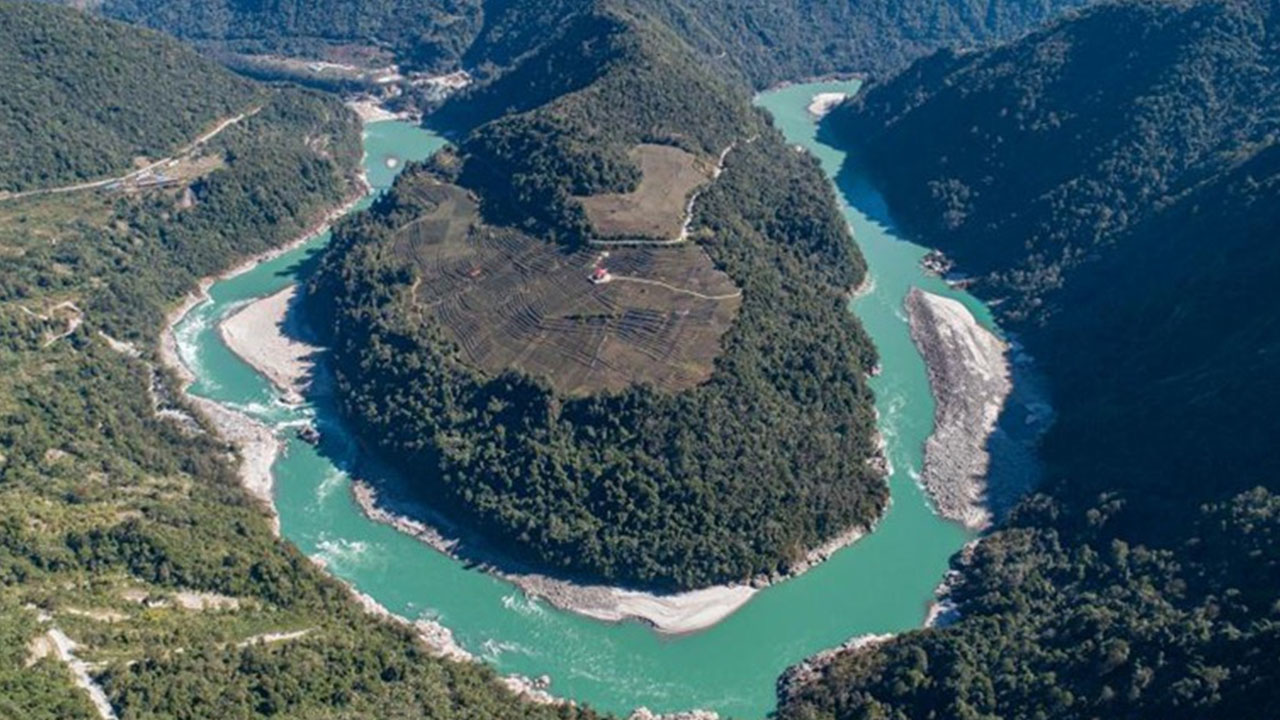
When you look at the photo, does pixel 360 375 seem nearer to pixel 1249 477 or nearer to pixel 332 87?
pixel 1249 477

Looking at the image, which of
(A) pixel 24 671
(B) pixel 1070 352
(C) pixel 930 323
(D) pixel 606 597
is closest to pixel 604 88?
(C) pixel 930 323

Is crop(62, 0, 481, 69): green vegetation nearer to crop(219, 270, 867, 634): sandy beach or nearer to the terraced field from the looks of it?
the terraced field

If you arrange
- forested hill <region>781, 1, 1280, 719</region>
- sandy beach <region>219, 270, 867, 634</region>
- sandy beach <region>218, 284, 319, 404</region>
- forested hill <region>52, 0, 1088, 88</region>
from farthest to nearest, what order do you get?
forested hill <region>52, 0, 1088, 88</region>
sandy beach <region>218, 284, 319, 404</region>
sandy beach <region>219, 270, 867, 634</region>
forested hill <region>781, 1, 1280, 719</region>

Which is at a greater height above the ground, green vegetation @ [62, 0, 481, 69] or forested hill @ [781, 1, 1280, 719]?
green vegetation @ [62, 0, 481, 69]

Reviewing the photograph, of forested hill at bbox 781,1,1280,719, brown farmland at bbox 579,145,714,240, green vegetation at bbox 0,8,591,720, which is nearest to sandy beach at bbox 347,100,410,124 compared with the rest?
green vegetation at bbox 0,8,591,720

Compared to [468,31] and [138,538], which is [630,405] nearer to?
[138,538]

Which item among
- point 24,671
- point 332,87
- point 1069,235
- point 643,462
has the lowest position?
point 24,671

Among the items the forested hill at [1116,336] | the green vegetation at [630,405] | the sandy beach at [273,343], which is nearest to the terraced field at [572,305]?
the green vegetation at [630,405]

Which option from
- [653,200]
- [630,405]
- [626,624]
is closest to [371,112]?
[653,200]
